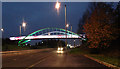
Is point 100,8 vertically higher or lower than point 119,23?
higher

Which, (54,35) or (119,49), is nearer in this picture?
(119,49)

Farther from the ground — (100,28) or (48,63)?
(100,28)

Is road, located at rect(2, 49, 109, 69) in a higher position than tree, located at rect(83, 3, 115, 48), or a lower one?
lower

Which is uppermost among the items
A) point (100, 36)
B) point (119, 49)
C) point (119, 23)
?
point (119, 23)

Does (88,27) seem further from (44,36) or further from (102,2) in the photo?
(44,36)

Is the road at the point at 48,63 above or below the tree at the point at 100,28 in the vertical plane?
below

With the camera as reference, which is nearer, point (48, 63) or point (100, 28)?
point (48, 63)

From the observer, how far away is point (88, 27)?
84.9 feet

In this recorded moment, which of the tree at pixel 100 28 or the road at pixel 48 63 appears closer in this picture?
the road at pixel 48 63

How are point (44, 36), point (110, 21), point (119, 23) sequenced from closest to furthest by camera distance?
1. point (110, 21)
2. point (119, 23)
3. point (44, 36)

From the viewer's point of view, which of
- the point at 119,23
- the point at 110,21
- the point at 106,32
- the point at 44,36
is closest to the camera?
the point at 106,32

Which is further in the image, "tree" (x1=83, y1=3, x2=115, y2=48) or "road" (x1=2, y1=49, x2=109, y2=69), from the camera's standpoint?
"tree" (x1=83, y1=3, x2=115, y2=48)

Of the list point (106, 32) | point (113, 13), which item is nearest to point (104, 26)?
point (106, 32)

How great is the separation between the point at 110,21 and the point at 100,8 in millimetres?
2636
